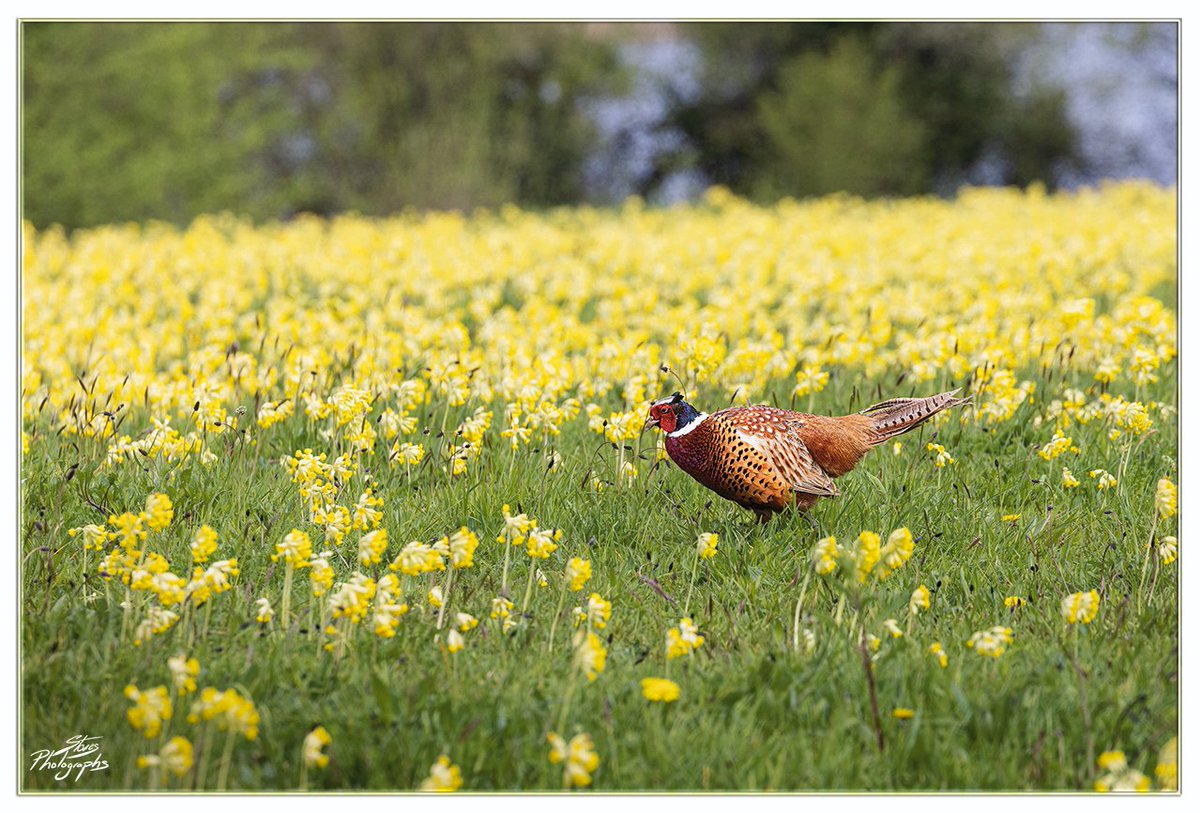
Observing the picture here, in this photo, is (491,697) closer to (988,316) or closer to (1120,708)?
(1120,708)

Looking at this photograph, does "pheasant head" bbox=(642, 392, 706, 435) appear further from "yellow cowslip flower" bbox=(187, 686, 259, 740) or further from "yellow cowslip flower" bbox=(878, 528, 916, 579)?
"yellow cowslip flower" bbox=(187, 686, 259, 740)

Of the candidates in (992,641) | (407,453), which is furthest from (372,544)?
(992,641)

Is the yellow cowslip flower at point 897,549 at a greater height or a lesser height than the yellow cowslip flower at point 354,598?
greater

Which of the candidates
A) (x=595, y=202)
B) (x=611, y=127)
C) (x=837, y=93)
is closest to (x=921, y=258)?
(x=837, y=93)

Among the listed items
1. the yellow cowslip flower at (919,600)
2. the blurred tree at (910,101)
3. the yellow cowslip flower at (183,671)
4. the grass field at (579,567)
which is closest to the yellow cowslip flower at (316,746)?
the grass field at (579,567)

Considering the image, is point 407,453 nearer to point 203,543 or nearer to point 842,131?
point 203,543

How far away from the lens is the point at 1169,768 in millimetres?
3285

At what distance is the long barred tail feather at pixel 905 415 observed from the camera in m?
5.07

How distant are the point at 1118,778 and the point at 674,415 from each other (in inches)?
82.5

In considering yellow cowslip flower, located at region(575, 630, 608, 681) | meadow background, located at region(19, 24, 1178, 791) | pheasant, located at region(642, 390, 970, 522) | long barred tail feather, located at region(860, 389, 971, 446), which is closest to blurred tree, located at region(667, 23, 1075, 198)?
meadow background, located at region(19, 24, 1178, 791)

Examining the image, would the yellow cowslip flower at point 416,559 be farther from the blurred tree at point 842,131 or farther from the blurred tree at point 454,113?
the blurred tree at point 842,131

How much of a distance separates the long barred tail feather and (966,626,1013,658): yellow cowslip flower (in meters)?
1.31

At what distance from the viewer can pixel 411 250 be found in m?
12.7

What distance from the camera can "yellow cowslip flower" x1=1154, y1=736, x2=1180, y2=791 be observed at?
3.27 meters
